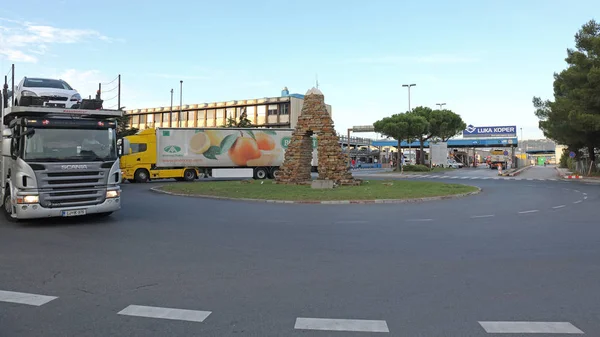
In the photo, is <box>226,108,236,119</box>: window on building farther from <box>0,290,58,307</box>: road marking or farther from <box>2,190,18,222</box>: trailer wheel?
<box>0,290,58,307</box>: road marking

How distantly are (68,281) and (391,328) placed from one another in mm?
4246

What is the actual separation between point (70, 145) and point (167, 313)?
7.84m

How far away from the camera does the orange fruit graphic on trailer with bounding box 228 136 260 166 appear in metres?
33.4

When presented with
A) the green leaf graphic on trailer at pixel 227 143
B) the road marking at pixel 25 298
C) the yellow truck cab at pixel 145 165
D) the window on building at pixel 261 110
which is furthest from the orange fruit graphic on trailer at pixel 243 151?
the window on building at pixel 261 110

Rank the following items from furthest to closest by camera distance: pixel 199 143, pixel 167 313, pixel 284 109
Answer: pixel 284 109
pixel 199 143
pixel 167 313

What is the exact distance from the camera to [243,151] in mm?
33625

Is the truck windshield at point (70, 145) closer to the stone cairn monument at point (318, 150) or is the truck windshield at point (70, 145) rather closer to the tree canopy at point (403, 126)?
the stone cairn monument at point (318, 150)

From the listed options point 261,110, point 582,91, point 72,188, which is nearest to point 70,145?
point 72,188

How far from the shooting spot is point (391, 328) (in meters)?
4.16

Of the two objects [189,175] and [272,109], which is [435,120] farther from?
[189,175]

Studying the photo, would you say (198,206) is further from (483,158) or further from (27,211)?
(483,158)

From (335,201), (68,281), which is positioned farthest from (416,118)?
(68,281)

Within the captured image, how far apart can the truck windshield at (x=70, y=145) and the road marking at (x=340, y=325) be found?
8624 millimetres

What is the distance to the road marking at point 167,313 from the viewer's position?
14.7 ft
